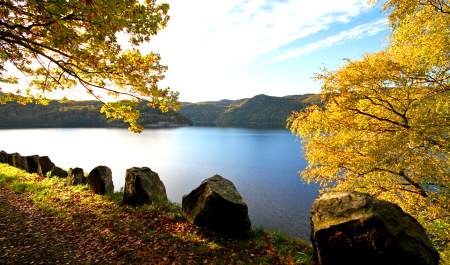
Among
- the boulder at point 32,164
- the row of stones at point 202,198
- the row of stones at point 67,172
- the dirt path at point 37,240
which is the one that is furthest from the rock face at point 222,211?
the boulder at point 32,164

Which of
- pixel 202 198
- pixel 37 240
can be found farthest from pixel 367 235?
pixel 37 240

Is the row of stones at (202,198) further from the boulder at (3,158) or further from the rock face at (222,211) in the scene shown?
the boulder at (3,158)

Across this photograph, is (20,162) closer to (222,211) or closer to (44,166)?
(44,166)

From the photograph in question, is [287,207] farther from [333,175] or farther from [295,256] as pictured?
[295,256]

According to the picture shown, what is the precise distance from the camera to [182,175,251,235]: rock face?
11.4 metres

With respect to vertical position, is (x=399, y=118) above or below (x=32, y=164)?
above

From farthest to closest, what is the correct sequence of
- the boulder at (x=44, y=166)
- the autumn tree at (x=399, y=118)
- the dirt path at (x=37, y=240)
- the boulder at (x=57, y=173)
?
the boulder at (x=44, y=166) → the boulder at (x=57, y=173) → the autumn tree at (x=399, y=118) → the dirt path at (x=37, y=240)

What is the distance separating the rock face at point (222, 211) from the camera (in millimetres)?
11430

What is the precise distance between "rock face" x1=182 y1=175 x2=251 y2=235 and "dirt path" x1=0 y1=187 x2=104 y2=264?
13.8 feet

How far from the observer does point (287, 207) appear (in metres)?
39.7

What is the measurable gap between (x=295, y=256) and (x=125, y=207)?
29.6 ft

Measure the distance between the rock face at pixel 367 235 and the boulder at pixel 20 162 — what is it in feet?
86.7

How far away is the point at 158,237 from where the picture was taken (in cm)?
1119

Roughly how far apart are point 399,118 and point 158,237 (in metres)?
→ 12.9
